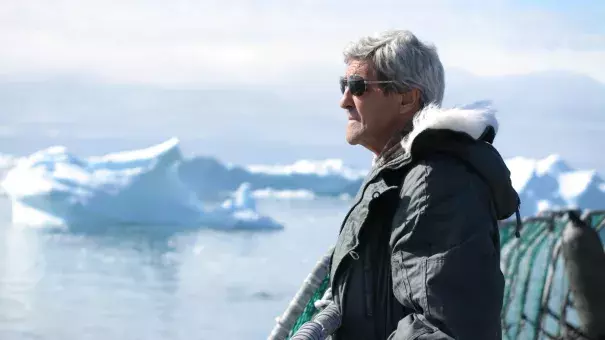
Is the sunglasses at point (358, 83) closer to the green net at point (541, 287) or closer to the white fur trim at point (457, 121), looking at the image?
the white fur trim at point (457, 121)

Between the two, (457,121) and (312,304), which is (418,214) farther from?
(312,304)

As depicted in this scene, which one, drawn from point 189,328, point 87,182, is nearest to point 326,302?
point 189,328

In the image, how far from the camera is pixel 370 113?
1.61 metres

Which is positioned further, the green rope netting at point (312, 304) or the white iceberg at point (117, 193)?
the white iceberg at point (117, 193)

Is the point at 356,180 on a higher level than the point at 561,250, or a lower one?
lower

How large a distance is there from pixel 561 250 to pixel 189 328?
11764 millimetres

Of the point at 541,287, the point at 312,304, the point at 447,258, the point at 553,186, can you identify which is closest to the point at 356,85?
the point at 447,258

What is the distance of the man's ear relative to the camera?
159 centimetres

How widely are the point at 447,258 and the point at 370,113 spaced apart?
1.23 feet

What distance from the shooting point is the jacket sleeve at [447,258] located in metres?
1.33

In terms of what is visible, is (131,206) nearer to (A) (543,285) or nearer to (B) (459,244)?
(A) (543,285)

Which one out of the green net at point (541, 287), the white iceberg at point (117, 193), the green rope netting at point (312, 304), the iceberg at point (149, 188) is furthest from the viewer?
the white iceberg at point (117, 193)

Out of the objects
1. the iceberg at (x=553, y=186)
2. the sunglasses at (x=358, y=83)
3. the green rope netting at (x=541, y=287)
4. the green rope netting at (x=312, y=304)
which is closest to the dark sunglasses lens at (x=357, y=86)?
the sunglasses at (x=358, y=83)

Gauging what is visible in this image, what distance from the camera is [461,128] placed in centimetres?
139
